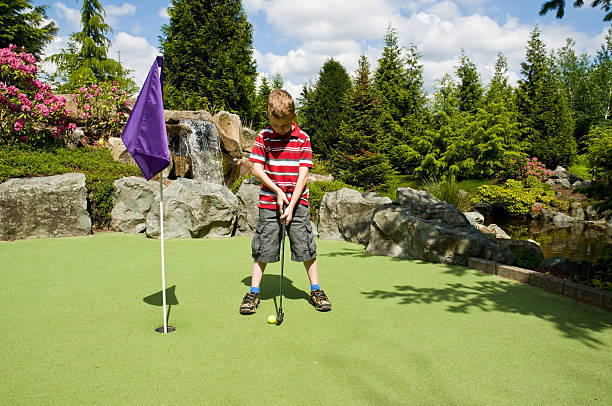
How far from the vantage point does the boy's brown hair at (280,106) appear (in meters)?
2.83

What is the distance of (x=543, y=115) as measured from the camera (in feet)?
62.1

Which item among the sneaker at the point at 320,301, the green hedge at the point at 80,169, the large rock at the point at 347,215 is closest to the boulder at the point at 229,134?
the green hedge at the point at 80,169

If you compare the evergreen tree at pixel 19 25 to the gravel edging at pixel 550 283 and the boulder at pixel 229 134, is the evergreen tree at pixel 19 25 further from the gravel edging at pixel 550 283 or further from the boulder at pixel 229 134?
the gravel edging at pixel 550 283

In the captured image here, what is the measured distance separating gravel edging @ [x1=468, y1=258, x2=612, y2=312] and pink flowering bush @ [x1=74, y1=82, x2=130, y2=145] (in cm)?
1017

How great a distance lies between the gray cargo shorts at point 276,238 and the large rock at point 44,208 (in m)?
4.31

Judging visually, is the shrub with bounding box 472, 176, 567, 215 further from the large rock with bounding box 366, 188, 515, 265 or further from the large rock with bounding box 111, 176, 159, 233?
Answer: the large rock with bounding box 111, 176, 159, 233

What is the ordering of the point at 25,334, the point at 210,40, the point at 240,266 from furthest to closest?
the point at 210,40, the point at 240,266, the point at 25,334

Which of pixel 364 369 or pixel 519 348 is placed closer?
pixel 364 369

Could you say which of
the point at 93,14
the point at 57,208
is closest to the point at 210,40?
the point at 93,14

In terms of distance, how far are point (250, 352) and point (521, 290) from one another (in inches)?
105

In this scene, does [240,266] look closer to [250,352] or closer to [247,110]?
[250,352]

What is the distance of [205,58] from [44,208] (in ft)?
33.9

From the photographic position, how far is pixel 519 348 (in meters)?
2.39

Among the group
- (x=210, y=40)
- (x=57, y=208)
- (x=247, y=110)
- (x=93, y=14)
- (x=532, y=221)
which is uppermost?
(x=93, y=14)
